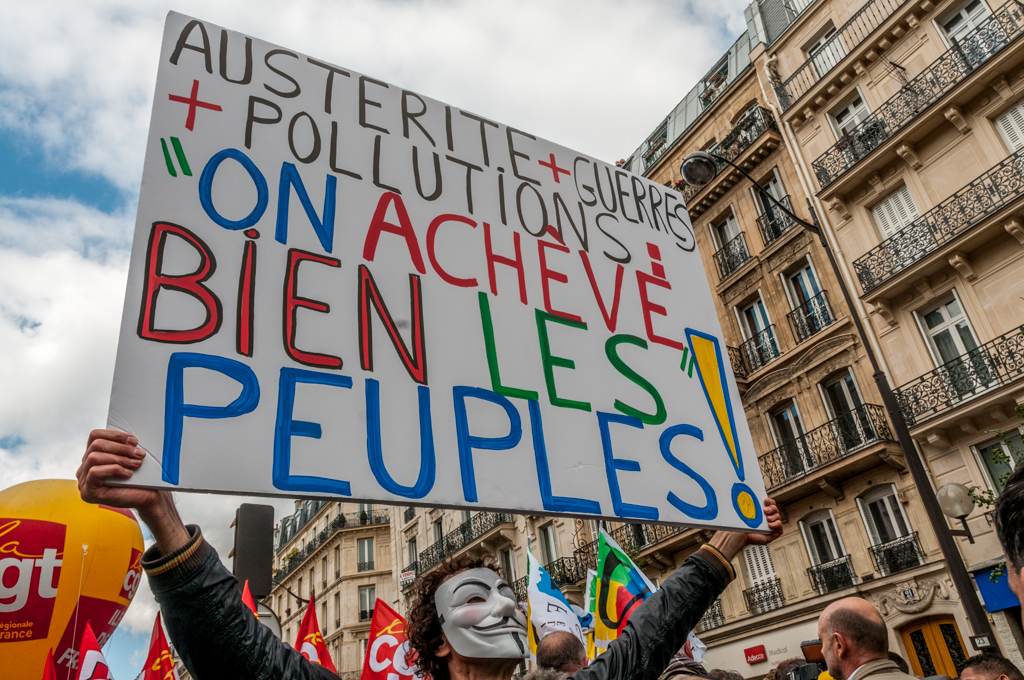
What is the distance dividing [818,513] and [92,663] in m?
15.7

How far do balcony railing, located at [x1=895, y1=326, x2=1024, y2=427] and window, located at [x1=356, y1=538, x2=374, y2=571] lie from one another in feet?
108

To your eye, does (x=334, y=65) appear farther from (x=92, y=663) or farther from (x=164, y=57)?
(x=92, y=663)

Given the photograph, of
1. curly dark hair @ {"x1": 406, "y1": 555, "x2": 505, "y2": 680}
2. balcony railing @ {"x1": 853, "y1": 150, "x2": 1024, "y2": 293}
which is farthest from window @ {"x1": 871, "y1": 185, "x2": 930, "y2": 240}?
curly dark hair @ {"x1": 406, "y1": 555, "x2": 505, "y2": 680}

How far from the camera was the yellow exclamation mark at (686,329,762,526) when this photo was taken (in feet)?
9.16

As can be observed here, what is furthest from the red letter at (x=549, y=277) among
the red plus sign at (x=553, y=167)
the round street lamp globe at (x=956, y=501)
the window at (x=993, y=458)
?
the window at (x=993, y=458)

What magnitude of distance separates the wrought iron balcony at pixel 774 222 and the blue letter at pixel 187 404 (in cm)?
1945

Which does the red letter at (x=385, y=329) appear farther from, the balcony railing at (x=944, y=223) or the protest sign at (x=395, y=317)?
the balcony railing at (x=944, y=223)

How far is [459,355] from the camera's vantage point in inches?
104

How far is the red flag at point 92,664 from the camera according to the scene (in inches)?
235

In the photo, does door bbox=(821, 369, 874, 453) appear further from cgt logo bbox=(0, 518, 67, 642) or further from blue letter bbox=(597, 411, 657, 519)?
blue letter bbox=(597, 411, 657, 519)

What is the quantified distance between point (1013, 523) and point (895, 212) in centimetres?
1816

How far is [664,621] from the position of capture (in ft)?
7.00

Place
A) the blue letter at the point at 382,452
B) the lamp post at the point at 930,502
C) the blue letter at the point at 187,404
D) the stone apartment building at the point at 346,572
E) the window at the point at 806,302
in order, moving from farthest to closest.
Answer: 1. the stone apartment building at the point at 346,572
2. the window at the point at 806,302
3. the lamp post at the point at 930,502
4. the blue letter at the point at 382,452
5. the blue letter at the point at 187,404

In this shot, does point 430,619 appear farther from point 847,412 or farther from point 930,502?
point 847,412
